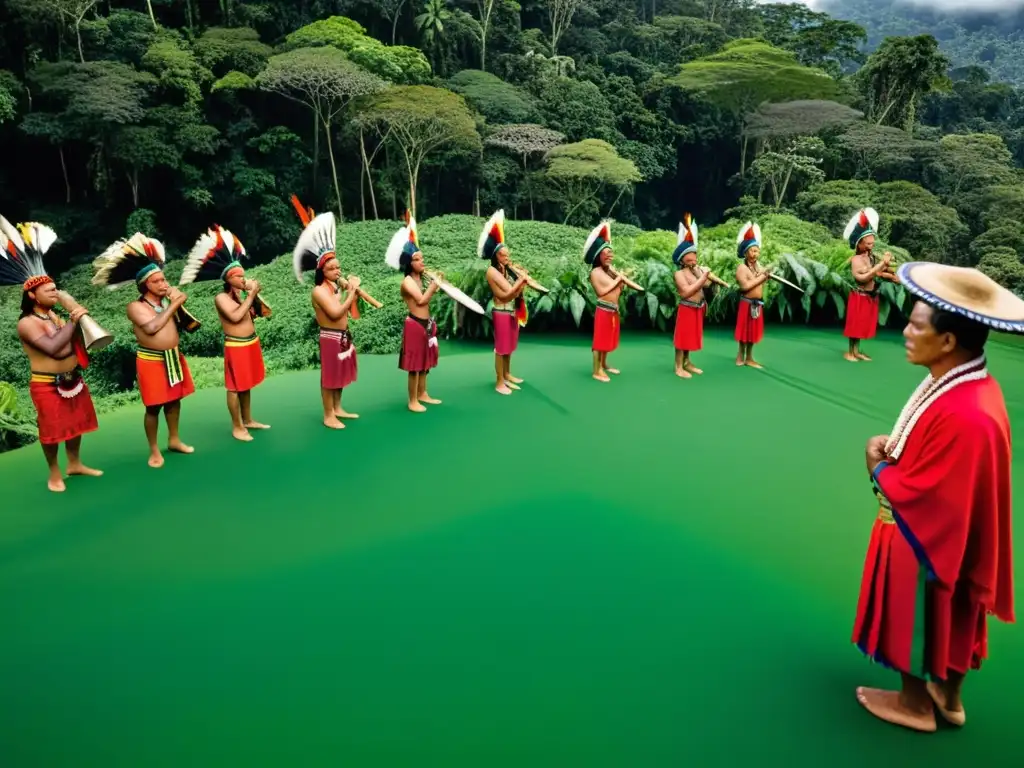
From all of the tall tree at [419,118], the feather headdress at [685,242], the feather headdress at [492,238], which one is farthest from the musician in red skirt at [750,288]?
the tall tree at [419,118]

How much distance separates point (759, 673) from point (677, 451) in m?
2.51

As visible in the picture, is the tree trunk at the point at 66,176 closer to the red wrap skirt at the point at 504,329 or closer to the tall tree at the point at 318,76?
the tall tree at the point at 318,76

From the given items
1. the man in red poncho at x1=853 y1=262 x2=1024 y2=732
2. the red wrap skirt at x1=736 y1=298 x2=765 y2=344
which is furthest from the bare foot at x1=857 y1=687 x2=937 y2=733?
the red wrap skirt at x1=736 y1=298 x2=765 y2=344

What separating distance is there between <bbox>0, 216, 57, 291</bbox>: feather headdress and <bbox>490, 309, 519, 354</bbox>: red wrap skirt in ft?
11.0

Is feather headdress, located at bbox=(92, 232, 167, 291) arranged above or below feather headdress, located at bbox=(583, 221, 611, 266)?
above

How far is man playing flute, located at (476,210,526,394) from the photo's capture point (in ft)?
21.2

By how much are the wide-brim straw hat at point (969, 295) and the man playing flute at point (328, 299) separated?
4.00 metres

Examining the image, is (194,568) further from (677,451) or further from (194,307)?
(194,307)

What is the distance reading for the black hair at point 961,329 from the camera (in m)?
2.35

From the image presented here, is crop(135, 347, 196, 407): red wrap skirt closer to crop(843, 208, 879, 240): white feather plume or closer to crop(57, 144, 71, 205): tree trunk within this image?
crop(843, 208, 879, 240): white feather plume

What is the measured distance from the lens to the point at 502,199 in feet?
95.3

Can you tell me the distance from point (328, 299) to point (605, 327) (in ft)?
8.77

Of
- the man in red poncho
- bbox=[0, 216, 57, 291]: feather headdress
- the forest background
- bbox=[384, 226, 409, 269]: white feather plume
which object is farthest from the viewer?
the forest background

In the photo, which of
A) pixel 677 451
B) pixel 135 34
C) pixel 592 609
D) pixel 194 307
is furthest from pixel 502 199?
pixel 592 609
